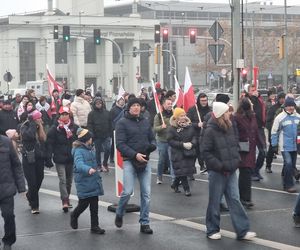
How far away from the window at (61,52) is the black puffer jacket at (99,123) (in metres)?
74.1

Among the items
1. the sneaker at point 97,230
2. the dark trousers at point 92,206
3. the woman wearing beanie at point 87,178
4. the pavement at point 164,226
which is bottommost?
the pavement at point 164,226

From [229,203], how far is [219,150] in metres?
0.73

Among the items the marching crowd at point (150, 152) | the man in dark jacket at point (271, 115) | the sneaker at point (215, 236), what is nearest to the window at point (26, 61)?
the marching crowd at point (150, 152)

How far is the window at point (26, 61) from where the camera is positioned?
8775 cm

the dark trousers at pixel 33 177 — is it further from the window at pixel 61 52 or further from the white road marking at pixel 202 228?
the window at pixel 61 52

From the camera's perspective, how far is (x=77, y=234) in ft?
31.3

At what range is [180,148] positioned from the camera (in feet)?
41.6

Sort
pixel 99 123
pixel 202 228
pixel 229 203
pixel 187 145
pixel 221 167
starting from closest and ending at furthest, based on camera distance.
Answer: pixel 221 167 < pixel 229 203 < pixel 202 228 < pixel 187 145 < pixel 99 123

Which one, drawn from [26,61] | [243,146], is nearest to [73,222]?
[243,146]

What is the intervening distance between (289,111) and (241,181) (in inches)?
A: 83.3

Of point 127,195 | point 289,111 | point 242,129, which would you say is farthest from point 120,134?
point 289,111

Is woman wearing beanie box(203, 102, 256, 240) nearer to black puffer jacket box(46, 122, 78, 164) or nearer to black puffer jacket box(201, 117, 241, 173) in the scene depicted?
black puffer jacket box(201, 117, 241, 173)

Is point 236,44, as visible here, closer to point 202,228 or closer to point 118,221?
point 202,228

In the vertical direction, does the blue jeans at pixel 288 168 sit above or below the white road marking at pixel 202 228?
above
